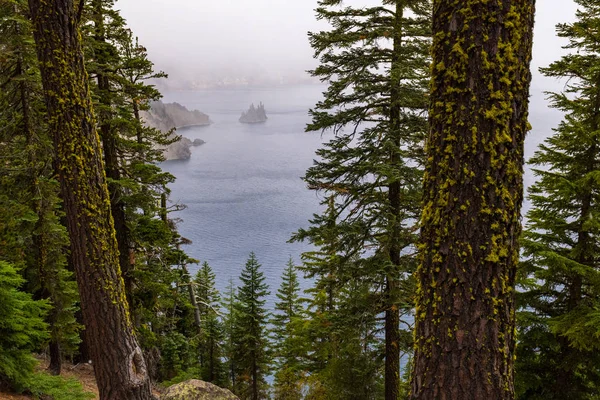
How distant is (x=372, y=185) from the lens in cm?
813

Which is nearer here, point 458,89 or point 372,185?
point 458,89

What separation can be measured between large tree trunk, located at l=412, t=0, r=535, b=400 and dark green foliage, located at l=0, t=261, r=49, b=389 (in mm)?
6222

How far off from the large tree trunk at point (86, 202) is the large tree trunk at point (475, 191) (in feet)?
12.0

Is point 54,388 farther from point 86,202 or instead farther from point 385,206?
point 385,206

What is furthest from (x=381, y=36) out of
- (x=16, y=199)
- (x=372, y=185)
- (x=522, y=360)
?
(x=16, y=199)

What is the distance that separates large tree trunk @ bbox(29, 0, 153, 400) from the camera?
411 cm

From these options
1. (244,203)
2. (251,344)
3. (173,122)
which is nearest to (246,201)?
(244,203)

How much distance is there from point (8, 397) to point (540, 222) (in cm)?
1025

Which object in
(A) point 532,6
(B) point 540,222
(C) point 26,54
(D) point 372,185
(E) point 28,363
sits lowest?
(E) point 28,363

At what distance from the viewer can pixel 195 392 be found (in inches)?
314

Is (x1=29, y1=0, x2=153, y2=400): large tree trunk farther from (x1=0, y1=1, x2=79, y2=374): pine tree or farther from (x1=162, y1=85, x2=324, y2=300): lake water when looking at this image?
(x1=162, y1=85, x2=324, y2=300): lake water

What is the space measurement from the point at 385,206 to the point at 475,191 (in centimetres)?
567

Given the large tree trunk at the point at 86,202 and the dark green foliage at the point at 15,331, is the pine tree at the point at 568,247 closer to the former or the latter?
the large tree trunk at the point at 86,202

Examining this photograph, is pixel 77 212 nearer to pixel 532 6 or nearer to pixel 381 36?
pixel 532 6
